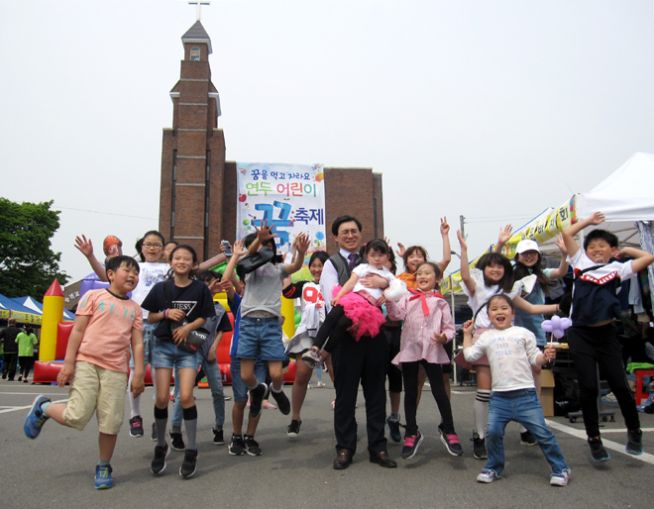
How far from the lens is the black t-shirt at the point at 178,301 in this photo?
449cm

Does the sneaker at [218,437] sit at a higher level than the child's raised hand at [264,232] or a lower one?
lower

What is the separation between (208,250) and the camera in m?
36.1

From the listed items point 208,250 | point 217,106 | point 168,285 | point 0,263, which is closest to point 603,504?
point 168,285

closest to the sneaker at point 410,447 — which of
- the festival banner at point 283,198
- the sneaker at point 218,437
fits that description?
the sneaker at point 218,437

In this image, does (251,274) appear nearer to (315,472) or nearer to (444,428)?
(315,472)

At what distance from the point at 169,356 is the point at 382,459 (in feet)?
6.17

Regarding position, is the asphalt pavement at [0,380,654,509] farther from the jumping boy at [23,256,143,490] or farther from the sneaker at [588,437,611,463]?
the jumping boy at [23,256,143,490]

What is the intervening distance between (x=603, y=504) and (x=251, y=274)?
319 centimetres

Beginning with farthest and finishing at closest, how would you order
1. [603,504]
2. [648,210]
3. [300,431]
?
[648,210] → [300,431] → [603,504]

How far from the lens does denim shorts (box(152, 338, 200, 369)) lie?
444 centimetres

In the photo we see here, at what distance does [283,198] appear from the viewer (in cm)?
3388

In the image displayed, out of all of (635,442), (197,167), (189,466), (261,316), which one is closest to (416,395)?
(261,316)

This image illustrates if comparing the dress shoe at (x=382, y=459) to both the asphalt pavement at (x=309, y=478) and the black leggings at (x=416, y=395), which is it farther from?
the black leggings at (x=416, y=395)

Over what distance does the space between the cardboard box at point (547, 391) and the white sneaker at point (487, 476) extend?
3.60m
